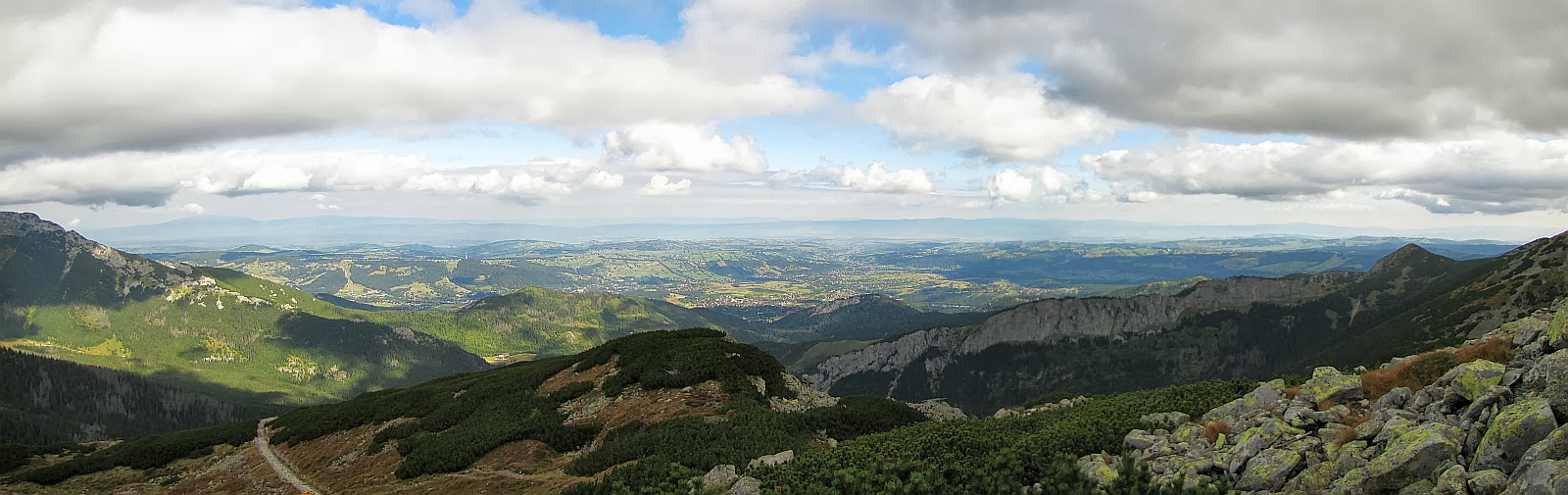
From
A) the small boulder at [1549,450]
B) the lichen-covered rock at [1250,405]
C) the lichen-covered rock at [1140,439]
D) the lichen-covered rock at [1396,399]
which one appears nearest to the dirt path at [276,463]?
the lichen-covered rock at [1140,439]

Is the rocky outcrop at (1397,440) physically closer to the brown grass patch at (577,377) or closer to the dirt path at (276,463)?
the brown grass patch at (577,377)

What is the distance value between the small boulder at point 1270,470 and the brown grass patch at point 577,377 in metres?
52.8

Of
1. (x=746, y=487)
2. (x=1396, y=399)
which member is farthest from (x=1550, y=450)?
(x=746, y=487)

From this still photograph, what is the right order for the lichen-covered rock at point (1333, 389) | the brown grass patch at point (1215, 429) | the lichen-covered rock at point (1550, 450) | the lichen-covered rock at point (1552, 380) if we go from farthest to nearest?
1. the brown grass patch at point (1215, 429)
2. the lichen-covered rock at point (1333, 389)
3. the lichen-covered rock at point (1552, 380)
4. the lichen-covered rock at point (1550, 450)

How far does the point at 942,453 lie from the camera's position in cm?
2934

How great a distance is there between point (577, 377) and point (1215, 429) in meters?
57.4

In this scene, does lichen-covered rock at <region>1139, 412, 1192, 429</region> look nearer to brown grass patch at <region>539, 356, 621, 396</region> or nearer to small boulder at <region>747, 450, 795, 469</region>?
small boulder at <region>747, 450, 795, 469</region>

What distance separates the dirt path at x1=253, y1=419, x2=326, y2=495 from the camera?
172ft

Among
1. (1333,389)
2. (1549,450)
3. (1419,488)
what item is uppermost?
(1549,450)

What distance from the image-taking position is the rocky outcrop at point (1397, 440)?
16266 millimetres

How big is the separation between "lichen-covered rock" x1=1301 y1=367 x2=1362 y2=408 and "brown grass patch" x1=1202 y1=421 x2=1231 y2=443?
3.14 metres

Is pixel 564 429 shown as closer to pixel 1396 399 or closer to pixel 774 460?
pixel 774 460

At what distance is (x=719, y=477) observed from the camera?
101ft

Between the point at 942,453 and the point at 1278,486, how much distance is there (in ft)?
40.1
